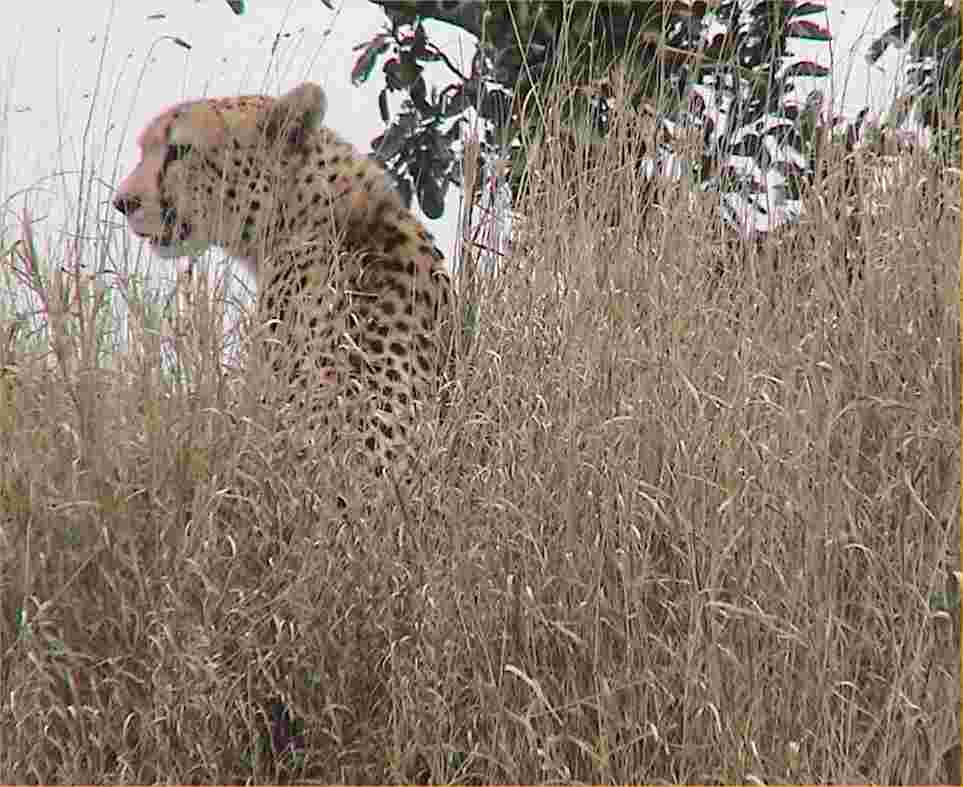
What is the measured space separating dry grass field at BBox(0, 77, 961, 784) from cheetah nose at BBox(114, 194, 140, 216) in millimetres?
224

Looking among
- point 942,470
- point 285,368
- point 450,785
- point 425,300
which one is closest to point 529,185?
point 425,300

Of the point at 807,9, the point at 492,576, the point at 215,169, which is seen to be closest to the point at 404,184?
the point at 215,169

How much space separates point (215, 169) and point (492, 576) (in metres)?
1.34

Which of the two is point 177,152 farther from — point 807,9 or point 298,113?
point 807,9

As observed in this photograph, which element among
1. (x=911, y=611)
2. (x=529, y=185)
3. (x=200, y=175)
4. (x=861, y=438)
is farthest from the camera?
(x=529, y=185)

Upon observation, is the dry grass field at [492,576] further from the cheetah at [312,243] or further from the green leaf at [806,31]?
the green leaf at [806,31]

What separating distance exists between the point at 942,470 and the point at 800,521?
20.0 inches

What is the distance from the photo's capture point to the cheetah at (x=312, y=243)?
3.62 m

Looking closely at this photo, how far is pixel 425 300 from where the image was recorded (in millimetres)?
3816

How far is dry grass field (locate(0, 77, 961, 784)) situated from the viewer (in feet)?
10.0

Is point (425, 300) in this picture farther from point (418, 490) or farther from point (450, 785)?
point (450, 785)

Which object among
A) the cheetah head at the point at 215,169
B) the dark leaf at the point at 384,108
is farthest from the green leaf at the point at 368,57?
the cheetah head at the point at 215,169

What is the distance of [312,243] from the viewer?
A: 3.67 m

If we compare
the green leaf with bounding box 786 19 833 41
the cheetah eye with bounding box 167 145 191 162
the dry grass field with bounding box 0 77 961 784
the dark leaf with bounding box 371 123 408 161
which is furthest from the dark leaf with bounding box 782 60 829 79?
the cheetah eye with bounding box 167 145 191 162
